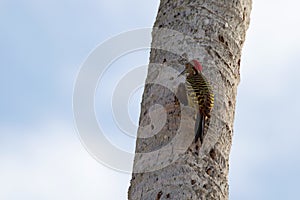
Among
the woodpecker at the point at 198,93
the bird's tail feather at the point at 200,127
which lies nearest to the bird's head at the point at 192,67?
the woodpecker at the point at 198,93

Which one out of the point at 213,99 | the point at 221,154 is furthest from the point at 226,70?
the point at 221,154

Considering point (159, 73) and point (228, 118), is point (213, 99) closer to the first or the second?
point (228, 118)

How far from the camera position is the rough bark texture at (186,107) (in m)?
2.61

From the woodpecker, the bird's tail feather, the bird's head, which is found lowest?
the bird's tail feather

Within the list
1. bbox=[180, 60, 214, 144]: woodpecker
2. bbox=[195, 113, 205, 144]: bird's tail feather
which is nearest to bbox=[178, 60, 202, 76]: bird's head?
bbox=[180, 60, 214, 144]: woodpecker

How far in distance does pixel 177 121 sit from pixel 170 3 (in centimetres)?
67

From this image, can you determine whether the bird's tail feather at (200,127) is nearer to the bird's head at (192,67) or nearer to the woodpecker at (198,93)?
the woodpecker at (198,93)

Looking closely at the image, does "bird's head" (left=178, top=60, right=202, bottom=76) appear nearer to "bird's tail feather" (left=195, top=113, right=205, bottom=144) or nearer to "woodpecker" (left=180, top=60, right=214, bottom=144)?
"woodpecker" (left=180, top=60, right=214, bottom=144)

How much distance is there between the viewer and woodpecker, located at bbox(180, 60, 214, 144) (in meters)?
2.71

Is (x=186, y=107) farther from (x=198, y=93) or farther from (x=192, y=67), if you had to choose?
(x=192, y=67)

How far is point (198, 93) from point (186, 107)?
84mm

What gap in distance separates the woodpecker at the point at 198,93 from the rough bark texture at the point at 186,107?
3 centimetres

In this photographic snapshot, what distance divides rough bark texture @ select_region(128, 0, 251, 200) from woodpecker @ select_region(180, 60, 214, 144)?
0.03m

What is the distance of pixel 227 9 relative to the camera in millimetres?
3014
